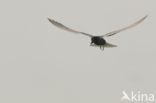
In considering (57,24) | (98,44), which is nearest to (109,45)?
(98,44)

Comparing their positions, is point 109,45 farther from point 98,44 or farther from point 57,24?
point 57,24

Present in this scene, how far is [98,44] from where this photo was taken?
57.1ft

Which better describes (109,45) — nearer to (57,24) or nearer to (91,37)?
(91,37)

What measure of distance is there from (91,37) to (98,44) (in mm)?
304

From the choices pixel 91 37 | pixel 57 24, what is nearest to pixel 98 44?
pixel 91 37

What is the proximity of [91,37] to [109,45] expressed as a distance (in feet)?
3.17

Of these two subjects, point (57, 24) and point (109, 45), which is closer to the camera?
point (57, 24)

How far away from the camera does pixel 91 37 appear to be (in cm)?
1747

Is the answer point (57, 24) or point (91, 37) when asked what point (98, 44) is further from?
point (57, 24)

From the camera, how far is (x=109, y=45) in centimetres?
1820

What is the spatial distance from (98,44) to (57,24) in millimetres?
1400
